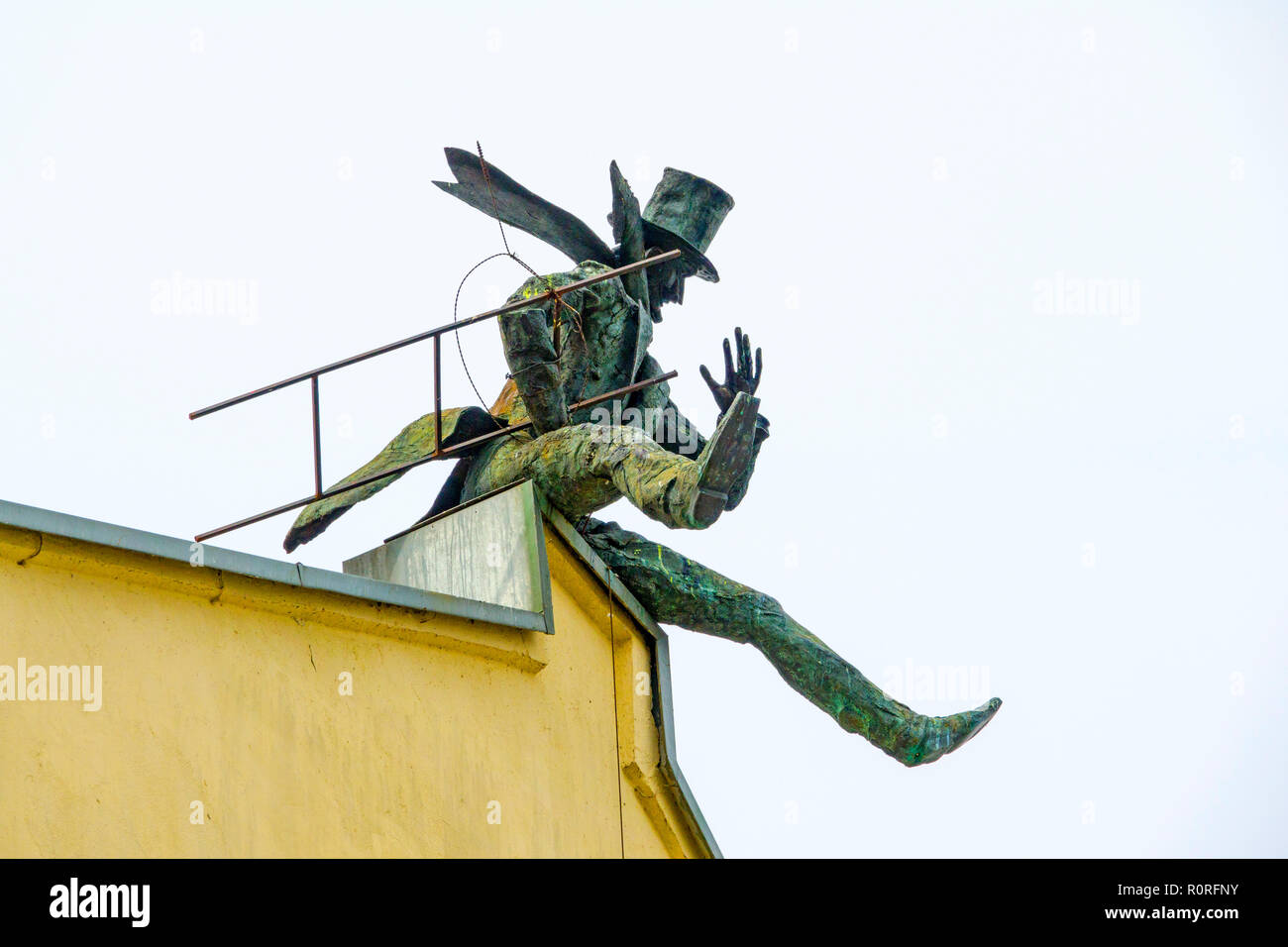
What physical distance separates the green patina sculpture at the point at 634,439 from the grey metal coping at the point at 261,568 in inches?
28.8

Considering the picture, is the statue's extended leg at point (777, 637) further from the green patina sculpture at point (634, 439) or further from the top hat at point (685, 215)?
the top hat at point (685, 215)

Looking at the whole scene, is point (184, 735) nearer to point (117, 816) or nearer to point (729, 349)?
point (117, 816)

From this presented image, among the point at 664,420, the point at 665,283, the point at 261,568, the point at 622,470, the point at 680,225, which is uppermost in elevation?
the point at 680,225

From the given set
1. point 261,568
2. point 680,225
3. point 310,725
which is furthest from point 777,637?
point 261,568

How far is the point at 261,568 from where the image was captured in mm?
8273

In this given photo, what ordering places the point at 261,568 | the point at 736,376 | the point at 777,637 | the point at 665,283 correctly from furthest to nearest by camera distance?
the point at 665,283 → the point at 777,637 → the point at 736,376 → the point at 261,568

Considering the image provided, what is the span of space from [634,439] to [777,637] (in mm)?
1089

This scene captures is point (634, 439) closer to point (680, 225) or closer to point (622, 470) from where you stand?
point (622, 470)

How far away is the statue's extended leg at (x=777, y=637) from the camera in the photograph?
33.6ft

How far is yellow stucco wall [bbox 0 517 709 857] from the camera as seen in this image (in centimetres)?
748

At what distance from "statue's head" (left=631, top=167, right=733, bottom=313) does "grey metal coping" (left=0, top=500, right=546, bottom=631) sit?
2273mm

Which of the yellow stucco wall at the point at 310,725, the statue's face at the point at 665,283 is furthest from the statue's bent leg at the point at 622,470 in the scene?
the statue's face at the point at 665,283

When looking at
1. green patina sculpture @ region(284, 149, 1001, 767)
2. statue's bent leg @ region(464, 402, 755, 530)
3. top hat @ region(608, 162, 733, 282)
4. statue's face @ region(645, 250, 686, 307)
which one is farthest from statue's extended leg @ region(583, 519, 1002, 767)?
top hat @ region(608, 162, 733, 282)

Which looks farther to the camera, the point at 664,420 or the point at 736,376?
the point at 664,420
